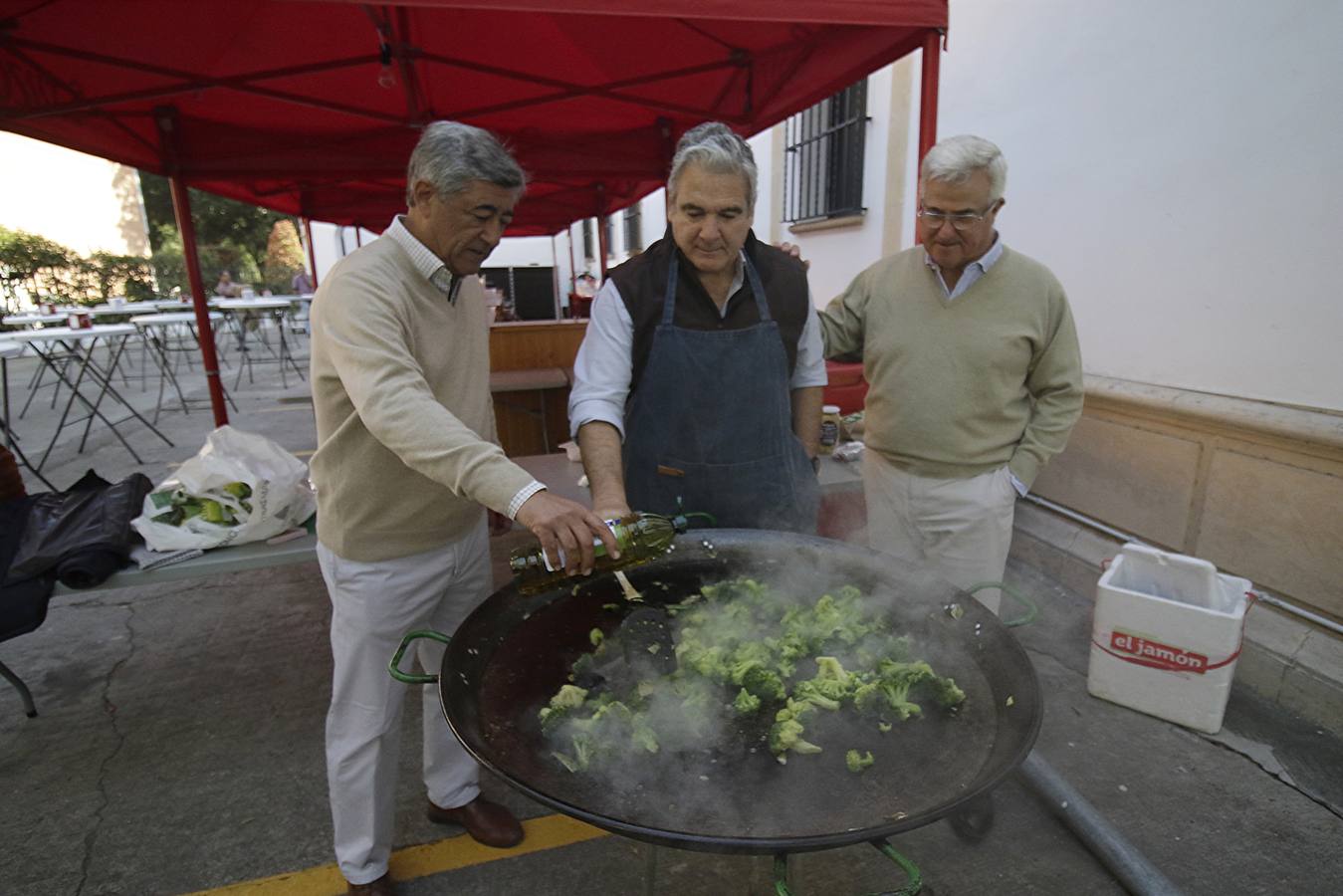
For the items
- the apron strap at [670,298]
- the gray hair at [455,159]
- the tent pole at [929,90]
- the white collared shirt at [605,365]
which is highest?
the tent pole at [929,90]

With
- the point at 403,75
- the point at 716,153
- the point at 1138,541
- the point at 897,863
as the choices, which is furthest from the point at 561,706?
the point at 403,75

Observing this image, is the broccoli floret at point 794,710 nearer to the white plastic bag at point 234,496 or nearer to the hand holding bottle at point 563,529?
the hand holding bottle at point 563,529

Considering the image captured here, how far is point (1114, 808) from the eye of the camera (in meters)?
2.55

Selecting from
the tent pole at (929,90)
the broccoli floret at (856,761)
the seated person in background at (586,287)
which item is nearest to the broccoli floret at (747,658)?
the broccoli floret at (856,761)

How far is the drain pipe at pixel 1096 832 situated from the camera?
2.15 m

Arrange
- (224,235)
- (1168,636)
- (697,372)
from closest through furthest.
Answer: (697,372) < (1168,636) < (224,235)

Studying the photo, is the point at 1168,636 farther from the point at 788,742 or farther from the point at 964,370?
the point at 788,742

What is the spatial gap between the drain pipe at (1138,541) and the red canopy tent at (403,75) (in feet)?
8.10

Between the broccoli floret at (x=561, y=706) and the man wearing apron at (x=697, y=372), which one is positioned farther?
the man wearing apron at (x=697, y=372)

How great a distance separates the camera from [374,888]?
2.13 m

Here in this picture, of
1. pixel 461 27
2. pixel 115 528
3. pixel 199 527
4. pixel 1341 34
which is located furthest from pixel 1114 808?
pixel 461 27

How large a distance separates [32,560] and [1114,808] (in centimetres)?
413

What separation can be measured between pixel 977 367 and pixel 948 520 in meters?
0.54

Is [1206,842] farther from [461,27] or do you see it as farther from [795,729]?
[461,27]
